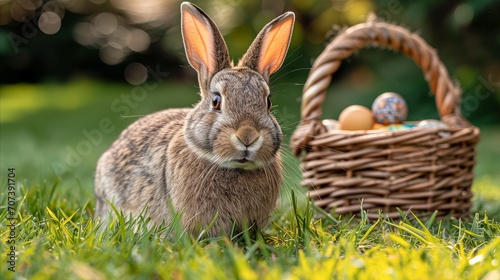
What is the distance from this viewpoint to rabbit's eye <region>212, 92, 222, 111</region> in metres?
2.29

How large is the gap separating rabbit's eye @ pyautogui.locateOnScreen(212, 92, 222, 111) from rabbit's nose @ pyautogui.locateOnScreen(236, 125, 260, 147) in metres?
0.21

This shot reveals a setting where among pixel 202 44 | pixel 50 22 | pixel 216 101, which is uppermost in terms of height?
pixel 50 22

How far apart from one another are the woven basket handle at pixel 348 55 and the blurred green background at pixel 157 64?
1.97m

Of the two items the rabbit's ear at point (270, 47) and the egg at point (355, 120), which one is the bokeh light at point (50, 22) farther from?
the rabbit's ear at point (270, 47)

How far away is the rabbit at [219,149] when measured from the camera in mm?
2186

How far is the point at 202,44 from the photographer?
2445mm

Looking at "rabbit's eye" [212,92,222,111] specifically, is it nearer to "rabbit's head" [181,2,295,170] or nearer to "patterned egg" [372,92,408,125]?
"rabbit's head" [181,2,295,170]

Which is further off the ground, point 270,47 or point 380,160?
→ point 270,47

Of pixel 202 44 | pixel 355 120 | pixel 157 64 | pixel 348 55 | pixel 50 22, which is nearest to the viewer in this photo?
pixel 202 44

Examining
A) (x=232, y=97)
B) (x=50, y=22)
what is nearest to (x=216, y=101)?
(x=232, y=97)

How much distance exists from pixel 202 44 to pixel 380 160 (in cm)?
109

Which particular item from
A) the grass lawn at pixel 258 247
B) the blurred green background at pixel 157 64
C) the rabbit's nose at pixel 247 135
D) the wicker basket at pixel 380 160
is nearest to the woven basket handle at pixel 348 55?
the wicker basket at pixel 380 160

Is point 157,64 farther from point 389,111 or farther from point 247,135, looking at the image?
point 247,135

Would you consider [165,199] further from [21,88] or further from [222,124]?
[21,88]
